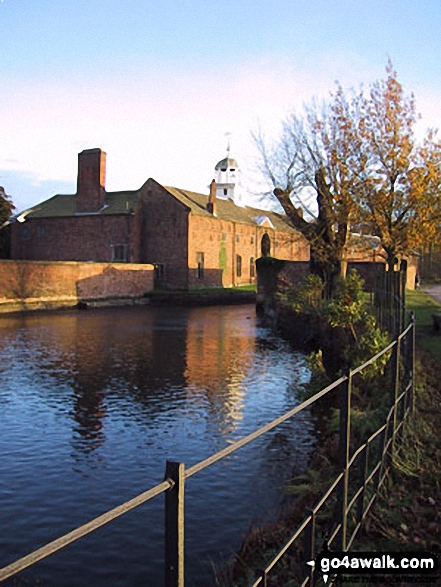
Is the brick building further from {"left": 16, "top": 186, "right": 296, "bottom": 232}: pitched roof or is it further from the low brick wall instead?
the low brick wall

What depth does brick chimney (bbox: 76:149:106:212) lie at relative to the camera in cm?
4584

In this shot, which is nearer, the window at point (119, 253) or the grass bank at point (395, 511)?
the grass bank at point (395, 511)

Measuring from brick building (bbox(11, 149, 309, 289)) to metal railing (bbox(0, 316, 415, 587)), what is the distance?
1458 inches

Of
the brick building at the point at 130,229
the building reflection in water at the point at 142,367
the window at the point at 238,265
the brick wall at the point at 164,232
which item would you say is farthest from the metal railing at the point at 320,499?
the window at the point at 238,265

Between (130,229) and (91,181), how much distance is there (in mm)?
5432

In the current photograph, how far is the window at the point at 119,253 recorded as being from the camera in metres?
45.2

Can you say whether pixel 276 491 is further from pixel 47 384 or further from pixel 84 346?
pixel 84 346

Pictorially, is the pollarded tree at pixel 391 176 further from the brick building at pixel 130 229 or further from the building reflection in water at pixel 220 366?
the brick building at pixel 130 229

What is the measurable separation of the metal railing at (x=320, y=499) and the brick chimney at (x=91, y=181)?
3988 centimetres

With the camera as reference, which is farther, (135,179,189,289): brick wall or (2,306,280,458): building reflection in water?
(135,179,189,289): brick wall

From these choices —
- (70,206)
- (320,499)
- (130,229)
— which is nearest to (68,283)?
(130,229)

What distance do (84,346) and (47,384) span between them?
6.17 meters

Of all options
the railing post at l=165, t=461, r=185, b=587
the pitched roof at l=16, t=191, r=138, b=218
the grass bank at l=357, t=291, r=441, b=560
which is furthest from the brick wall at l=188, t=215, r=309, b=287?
the railing post at l=165, t=461, r=185, b=587

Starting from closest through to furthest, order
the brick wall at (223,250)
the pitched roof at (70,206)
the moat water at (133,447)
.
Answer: the moat water at (133,447)
the pitched roof at (70,206)
the brick wall at (223,250)
